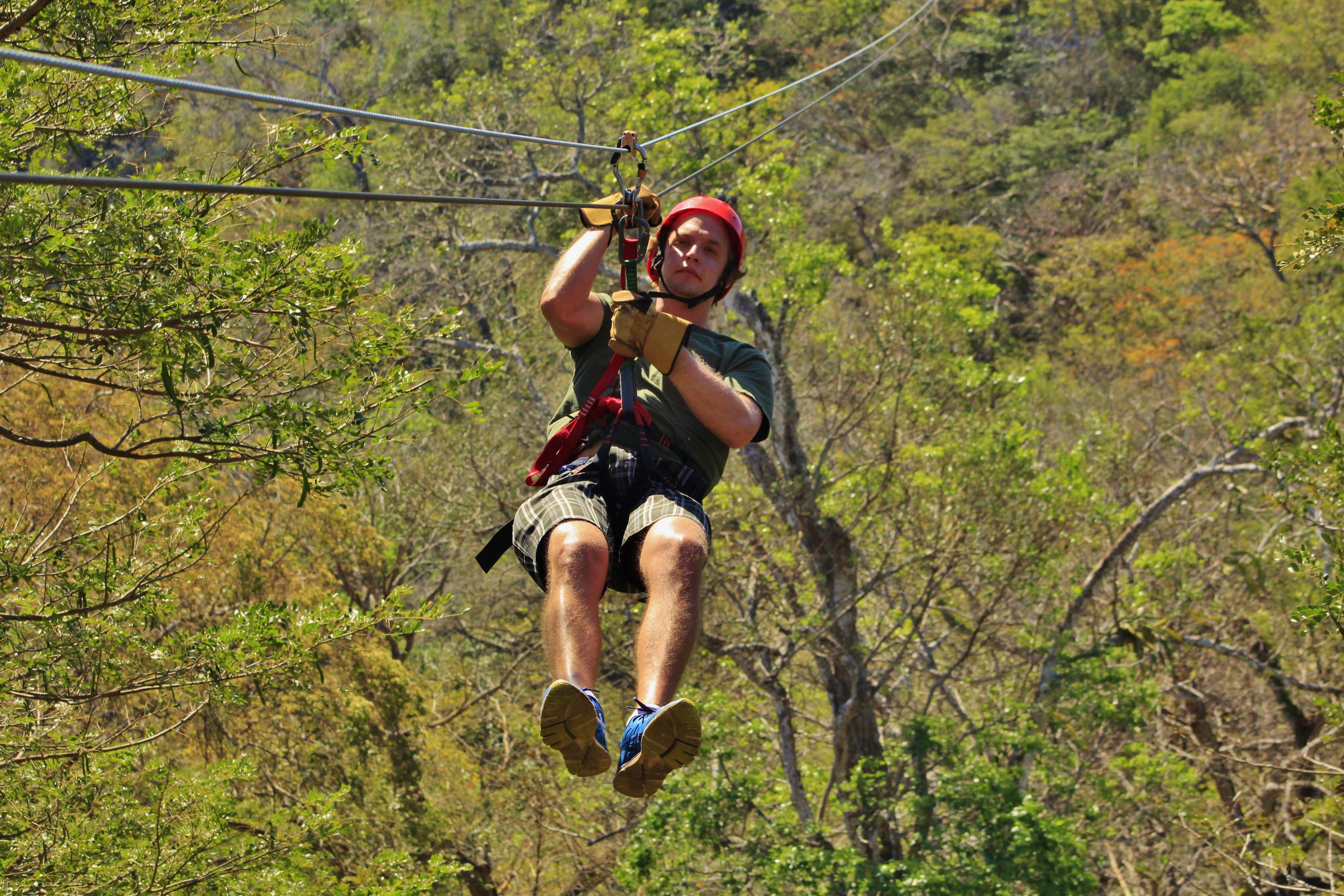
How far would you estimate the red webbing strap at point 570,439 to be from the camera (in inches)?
144

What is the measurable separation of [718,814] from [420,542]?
609 cm

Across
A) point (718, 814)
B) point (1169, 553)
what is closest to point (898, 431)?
point (1169, 553)

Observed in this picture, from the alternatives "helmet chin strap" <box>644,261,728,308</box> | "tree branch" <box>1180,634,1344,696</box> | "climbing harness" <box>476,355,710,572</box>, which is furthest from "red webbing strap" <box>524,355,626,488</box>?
"tree branch" <box>1180,634,1344,696</box>

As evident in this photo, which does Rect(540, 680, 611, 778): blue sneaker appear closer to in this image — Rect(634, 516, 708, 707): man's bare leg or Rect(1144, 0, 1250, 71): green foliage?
Rect(634, 516, 708, 707): man's bare leg

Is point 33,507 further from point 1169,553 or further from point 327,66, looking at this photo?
point 327,66

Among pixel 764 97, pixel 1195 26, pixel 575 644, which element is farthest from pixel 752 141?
pixel 1195 26

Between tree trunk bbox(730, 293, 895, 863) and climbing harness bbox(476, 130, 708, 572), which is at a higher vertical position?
climbing harness bbox(476, 130, 708, 572)

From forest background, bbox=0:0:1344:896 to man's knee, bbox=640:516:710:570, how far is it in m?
1.88

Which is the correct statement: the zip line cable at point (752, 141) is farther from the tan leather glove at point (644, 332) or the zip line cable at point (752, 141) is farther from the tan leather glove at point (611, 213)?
the tan leather glove at point (644, 332)

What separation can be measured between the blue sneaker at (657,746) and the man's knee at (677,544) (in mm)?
404

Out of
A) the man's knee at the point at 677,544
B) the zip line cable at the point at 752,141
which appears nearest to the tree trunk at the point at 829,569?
the zip line cable at the point at 752,141

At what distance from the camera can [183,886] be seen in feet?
18.8

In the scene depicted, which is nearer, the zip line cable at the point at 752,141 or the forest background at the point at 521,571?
the zip line cable at the point at 752,141

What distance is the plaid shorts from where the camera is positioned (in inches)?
135
